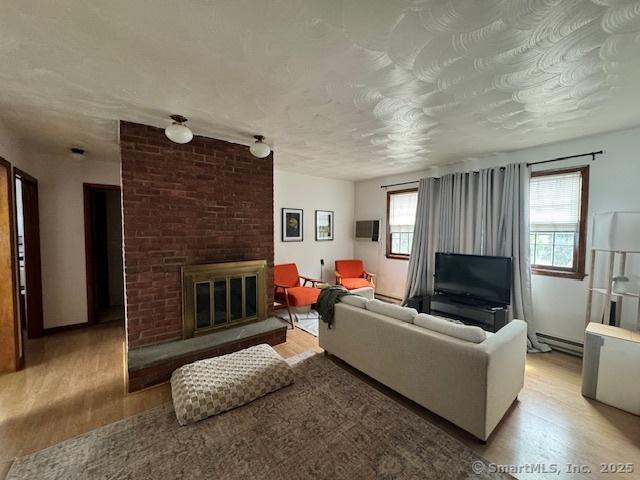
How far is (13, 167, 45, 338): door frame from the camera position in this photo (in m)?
3.39

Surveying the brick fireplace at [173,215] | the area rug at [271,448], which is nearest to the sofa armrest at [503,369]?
the area rug at [271,448]

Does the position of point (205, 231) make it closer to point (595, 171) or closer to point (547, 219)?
point (547, 219)

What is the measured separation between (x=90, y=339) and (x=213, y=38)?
3.96 metres

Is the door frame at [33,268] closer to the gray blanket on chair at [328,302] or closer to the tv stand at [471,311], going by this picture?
the gray blanket on chair at [328,302]

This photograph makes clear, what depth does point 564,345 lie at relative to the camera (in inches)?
126

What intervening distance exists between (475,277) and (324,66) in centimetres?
340

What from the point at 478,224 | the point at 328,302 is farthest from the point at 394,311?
the point at 478,224

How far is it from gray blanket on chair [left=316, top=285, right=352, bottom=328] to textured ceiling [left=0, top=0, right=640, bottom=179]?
67.4 inches

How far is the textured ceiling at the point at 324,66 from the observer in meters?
1.24

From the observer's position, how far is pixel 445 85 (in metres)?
1.88

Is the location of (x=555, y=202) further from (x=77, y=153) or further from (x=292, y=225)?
(x=77, y=153)

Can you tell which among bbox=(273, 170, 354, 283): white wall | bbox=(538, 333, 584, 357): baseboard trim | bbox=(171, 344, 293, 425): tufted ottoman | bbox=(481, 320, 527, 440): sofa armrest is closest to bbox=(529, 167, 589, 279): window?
bbox=(538, 333, 584, 357): baseboard trim

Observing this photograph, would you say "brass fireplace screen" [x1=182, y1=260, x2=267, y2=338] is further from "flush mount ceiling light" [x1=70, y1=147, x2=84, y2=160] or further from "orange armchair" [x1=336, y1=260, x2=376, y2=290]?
"flush mount ceiling light" [x1=70, y1=147, x2=84, y2=160]

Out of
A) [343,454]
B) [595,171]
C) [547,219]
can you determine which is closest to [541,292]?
[547,219]
